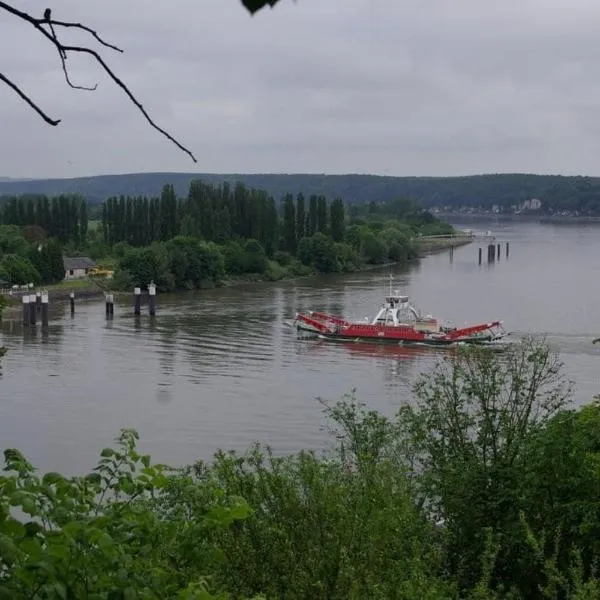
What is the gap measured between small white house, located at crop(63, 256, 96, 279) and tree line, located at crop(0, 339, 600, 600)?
31.1 metres

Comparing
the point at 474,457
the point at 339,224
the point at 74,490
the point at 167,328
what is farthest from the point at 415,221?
the point at 74,490

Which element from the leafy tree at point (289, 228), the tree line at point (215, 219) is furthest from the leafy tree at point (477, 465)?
the leafy tree at point (289, 228)

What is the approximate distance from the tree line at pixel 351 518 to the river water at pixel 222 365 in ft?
19.9

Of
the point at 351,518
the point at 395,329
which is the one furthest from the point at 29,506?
the point at 395,329

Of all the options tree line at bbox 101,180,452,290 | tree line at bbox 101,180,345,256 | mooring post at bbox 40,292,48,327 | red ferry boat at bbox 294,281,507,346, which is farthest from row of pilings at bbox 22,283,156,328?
tree line at bbox 101,180,345,256

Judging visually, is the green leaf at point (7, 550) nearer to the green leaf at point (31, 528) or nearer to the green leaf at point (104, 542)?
the green leaf at point (31, 528)

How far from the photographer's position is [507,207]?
14612cm

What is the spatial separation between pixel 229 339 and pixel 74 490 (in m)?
22.2

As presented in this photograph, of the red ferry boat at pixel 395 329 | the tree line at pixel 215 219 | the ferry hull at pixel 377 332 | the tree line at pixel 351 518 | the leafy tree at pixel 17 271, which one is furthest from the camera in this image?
the tree line at pixel 215 219

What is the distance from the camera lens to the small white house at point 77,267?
40438 mm

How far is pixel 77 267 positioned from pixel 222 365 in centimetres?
2098

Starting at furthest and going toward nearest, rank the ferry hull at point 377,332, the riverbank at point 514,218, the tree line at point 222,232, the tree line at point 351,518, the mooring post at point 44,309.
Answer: the riverbank at point 514,218 < the tree line at point 222,232 < the mooring post at point 44,309 < the ferry hull at point 377,332 < the tree line at point 351,518

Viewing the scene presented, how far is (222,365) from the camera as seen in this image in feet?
71.5

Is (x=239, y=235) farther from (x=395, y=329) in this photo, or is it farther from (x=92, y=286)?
(x=395, y=329)
